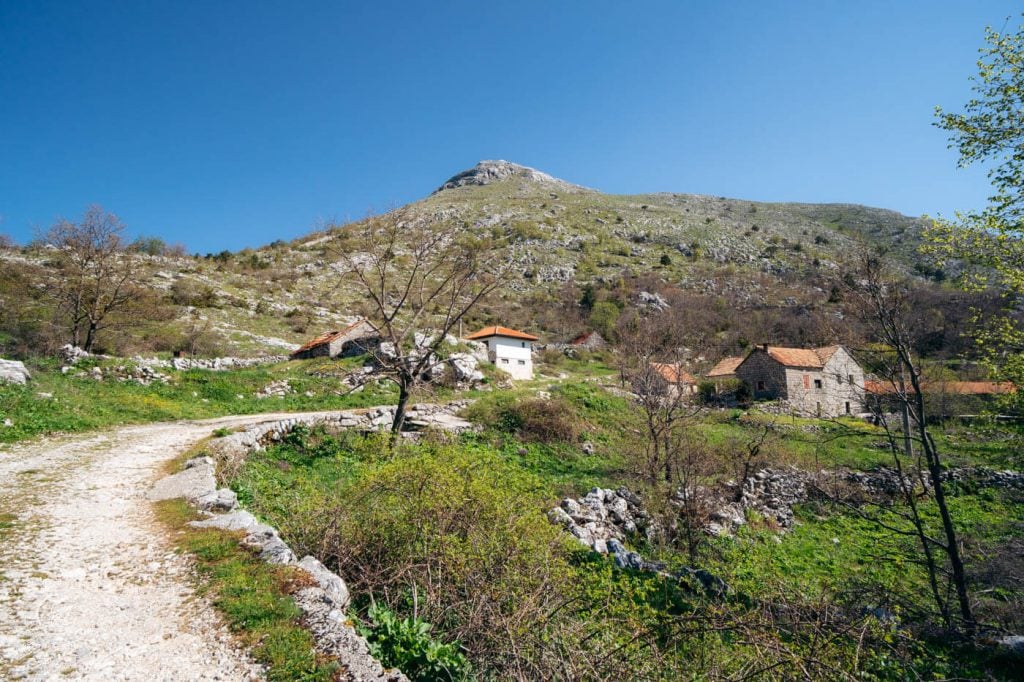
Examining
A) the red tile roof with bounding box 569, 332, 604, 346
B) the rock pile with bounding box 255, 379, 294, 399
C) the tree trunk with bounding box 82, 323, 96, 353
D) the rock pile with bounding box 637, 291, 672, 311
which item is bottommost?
the rock pile with bounding box 255, 379, 294, 399

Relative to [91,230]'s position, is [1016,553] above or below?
below

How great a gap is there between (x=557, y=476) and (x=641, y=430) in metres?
6.12

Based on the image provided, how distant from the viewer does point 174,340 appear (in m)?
25.2

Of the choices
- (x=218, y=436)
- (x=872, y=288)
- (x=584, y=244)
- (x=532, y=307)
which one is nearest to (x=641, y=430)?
(x=872, y=288)

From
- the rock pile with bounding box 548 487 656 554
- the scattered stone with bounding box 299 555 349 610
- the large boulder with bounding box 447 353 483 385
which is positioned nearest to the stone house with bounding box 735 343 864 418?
the large boulder with bounding box 447 353 483 385

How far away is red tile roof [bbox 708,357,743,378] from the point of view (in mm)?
40781

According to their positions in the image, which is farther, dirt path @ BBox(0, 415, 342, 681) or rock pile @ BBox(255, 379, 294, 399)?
rock pile @ BBox(255, 379, 294, 399)

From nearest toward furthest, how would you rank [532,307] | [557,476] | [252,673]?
[252,673]
[557,476]
[532,307]

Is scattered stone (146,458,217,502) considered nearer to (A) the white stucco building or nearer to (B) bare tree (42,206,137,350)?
(B) bare tree (42,206,137,350)

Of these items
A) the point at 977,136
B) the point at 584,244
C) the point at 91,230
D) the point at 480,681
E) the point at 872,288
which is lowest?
the point at 480,681

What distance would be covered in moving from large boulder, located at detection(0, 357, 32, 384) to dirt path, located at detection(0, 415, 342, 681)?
6.27 m

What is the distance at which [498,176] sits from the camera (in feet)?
502

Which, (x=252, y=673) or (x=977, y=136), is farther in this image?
(x=977, y=136)

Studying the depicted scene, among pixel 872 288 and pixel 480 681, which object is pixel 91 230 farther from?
pixel 872 288
